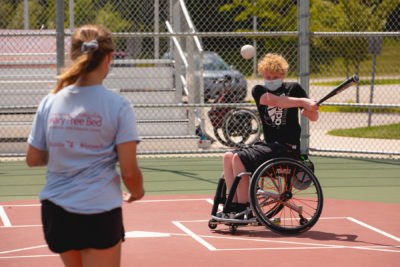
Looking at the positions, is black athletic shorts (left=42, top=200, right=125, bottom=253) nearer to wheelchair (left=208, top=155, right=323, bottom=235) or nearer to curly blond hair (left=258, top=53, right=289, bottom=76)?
wheelchair (left=208, top=155, right=323, bottom=235)

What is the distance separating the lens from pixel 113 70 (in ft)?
48.6

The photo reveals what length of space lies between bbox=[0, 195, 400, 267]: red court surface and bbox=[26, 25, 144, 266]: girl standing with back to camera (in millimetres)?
2305

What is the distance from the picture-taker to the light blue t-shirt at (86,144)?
3.32 meters

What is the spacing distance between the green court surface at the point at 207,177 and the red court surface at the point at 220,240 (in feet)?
2.81

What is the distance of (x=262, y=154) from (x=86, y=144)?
3498 millimetres

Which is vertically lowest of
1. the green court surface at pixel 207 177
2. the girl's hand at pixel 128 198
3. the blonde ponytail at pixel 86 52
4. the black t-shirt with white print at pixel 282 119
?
the green court surface at pixel 207 177

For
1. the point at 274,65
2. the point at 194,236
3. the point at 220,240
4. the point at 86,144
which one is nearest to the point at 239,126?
the point at 274,65

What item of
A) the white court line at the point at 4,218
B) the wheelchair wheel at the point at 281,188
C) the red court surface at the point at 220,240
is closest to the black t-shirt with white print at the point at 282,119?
the wheelchair wheel at the point at 281,188

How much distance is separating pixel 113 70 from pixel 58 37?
441 cm

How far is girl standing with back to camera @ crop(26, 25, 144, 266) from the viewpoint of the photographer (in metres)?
3.31

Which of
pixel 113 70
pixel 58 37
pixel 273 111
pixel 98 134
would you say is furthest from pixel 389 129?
pixel 98 134

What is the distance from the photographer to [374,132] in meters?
16.2

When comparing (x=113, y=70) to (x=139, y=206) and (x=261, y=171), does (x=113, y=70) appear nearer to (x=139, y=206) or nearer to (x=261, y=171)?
(x=139, y=206)

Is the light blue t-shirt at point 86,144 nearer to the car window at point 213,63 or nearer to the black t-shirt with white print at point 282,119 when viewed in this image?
the black t-shirt with white print at point 282,119
